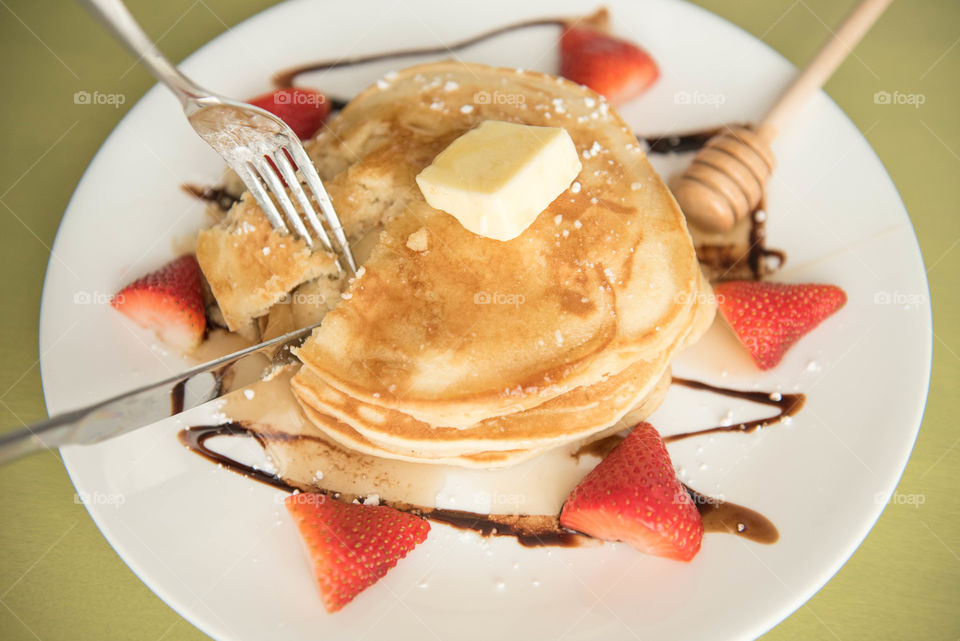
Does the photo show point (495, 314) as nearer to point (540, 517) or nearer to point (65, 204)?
point (540, 517)

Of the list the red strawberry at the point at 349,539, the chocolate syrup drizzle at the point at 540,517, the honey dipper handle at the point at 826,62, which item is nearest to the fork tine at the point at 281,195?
the chocolate syrup drizzle at the point at 540,517

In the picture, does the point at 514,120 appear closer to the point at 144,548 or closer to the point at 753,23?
the point at 753,23

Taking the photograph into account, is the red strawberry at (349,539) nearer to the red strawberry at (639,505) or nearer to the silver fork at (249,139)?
the red strawberry at (639,505)

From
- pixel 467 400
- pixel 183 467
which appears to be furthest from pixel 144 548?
pixel 467 400

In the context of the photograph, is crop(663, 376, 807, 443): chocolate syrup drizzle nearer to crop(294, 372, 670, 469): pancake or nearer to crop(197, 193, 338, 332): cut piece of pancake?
crop(294, 372, 670, 469): pancake

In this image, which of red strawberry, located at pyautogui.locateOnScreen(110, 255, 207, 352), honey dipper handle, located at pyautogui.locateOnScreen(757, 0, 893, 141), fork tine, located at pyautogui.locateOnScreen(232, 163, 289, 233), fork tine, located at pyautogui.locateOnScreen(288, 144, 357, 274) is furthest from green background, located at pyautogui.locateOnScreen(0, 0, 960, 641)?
fork tine, located at pyautogui.locateOnScreen(288, 144, 357, 274)
